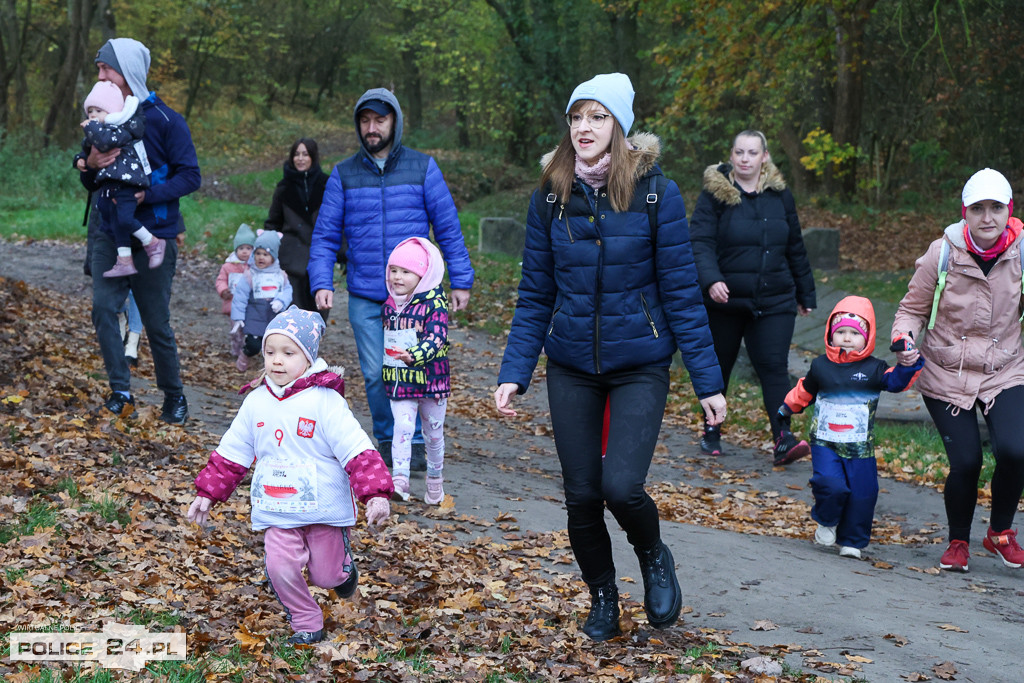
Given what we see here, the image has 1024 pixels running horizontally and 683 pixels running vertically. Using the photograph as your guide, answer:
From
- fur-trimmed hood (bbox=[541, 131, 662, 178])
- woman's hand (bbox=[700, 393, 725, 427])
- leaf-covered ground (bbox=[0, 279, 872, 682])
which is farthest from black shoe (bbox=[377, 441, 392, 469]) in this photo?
woman's hand (bbox=[700, 393, 725, 427])

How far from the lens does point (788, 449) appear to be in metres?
9.29

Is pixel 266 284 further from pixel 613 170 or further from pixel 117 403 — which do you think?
pixel 613 170

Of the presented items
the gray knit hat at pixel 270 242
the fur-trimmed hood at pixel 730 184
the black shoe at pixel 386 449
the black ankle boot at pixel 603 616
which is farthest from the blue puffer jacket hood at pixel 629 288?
the gray knit hat at pixel 270 242

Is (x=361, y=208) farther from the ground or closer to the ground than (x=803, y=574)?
farther from the ground

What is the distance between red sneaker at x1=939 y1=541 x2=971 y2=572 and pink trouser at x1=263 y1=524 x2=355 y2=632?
150 inches

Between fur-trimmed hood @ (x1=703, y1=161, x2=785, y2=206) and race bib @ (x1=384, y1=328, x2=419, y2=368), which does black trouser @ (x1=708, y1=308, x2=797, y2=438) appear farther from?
race bib @ (x1=384, y1=328, x2=419, y2=368)

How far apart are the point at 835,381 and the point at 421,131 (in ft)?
136

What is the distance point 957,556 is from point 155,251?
5.78 metres

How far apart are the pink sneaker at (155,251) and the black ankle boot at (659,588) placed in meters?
4.52

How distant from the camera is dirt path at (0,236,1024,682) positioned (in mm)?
4914

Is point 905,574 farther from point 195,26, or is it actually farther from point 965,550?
point 195,26

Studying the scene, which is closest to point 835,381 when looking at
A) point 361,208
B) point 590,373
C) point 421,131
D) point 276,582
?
point 590,373

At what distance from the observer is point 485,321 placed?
17016mm

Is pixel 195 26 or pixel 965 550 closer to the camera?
pixel 965 550
